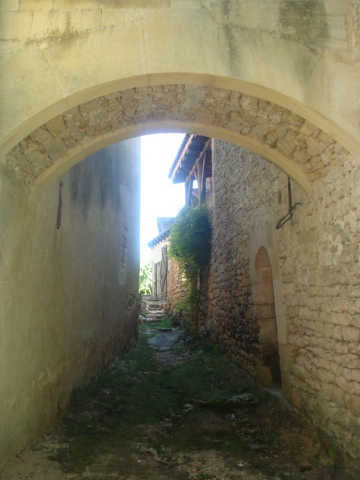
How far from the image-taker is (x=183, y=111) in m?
3.33

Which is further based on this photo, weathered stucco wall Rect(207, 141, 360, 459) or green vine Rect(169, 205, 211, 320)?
green vine Rect(169, 205, 211, 320)

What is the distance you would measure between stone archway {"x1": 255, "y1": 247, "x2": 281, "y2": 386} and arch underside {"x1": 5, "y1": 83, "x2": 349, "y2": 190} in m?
2.31

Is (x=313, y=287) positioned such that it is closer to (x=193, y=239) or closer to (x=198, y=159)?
(x=193, y=239)

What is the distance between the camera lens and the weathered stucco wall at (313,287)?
3.13 m

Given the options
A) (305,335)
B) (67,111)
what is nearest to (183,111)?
(67,111)

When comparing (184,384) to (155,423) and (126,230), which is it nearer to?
(155,423)

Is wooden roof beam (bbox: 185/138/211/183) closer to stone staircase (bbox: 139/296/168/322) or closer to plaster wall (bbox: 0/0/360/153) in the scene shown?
stone staircase (bbox: 139/296/168/322)

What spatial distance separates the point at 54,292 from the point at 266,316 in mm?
3113

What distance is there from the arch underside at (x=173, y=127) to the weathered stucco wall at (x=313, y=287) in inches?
12.6

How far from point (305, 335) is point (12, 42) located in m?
3.57

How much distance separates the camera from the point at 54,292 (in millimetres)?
3967

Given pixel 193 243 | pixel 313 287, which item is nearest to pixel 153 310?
Answer: pixel 193 243

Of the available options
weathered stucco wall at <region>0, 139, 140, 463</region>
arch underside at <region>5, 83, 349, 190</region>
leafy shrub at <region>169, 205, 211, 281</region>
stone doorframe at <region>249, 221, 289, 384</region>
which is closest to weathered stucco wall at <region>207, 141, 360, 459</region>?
stone doorframe at <region>249, 221, 289, 384</region>

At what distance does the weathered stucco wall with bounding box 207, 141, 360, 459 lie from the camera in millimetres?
3127
